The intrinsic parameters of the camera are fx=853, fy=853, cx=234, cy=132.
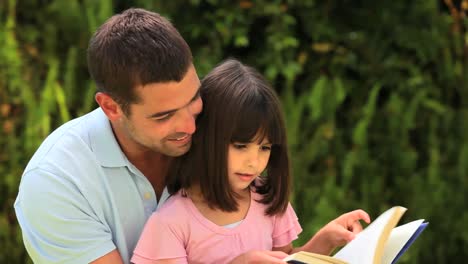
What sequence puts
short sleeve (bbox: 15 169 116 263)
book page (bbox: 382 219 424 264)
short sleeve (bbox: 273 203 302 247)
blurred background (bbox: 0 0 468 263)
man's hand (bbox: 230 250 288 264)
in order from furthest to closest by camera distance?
blurred background (bbox: 0 0 468 263) < short sleeve (bbox: 273 203 302 247) < short sleeve (bbox: 15 169 116 263) < book page (bbox: 382 219 424 264) < man's hand (bbox: 230 250 288 264)

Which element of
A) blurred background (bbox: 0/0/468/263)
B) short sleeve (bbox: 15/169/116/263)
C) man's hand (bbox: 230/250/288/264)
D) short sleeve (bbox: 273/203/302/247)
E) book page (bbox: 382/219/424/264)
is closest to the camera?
man's hand (bbox: 230/250/288/264)

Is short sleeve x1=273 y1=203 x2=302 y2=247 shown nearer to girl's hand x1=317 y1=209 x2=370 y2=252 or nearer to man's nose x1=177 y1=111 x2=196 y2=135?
girl's hand x1=317 y1=209 x2=370 y2=252

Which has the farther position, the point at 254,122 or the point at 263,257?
the point at 254,122

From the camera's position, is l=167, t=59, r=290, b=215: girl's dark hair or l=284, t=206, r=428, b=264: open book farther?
l=167, t=59, r=290, b=215: girl's dark hair

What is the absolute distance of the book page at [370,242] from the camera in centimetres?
208

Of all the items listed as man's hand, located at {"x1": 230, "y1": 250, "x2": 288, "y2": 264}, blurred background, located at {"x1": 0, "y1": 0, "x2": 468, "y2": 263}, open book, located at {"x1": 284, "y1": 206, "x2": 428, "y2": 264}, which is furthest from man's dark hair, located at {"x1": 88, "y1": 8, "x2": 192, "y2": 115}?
blurred background, located at {"x1": 0, "y1": 0, "x2": 468, "y2": 263}

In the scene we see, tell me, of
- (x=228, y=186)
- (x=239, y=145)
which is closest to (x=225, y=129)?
(x=239, y=145)

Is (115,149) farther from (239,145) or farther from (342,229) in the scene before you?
(342,229)

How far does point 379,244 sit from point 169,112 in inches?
24.7

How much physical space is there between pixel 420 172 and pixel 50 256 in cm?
275

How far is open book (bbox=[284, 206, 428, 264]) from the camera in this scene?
2.06 metres

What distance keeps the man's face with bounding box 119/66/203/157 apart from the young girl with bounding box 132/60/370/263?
47 mm

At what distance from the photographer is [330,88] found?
14.8 feet

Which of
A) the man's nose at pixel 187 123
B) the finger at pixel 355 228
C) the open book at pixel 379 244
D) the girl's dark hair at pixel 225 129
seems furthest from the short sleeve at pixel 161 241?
the finger at pixel 355 228
